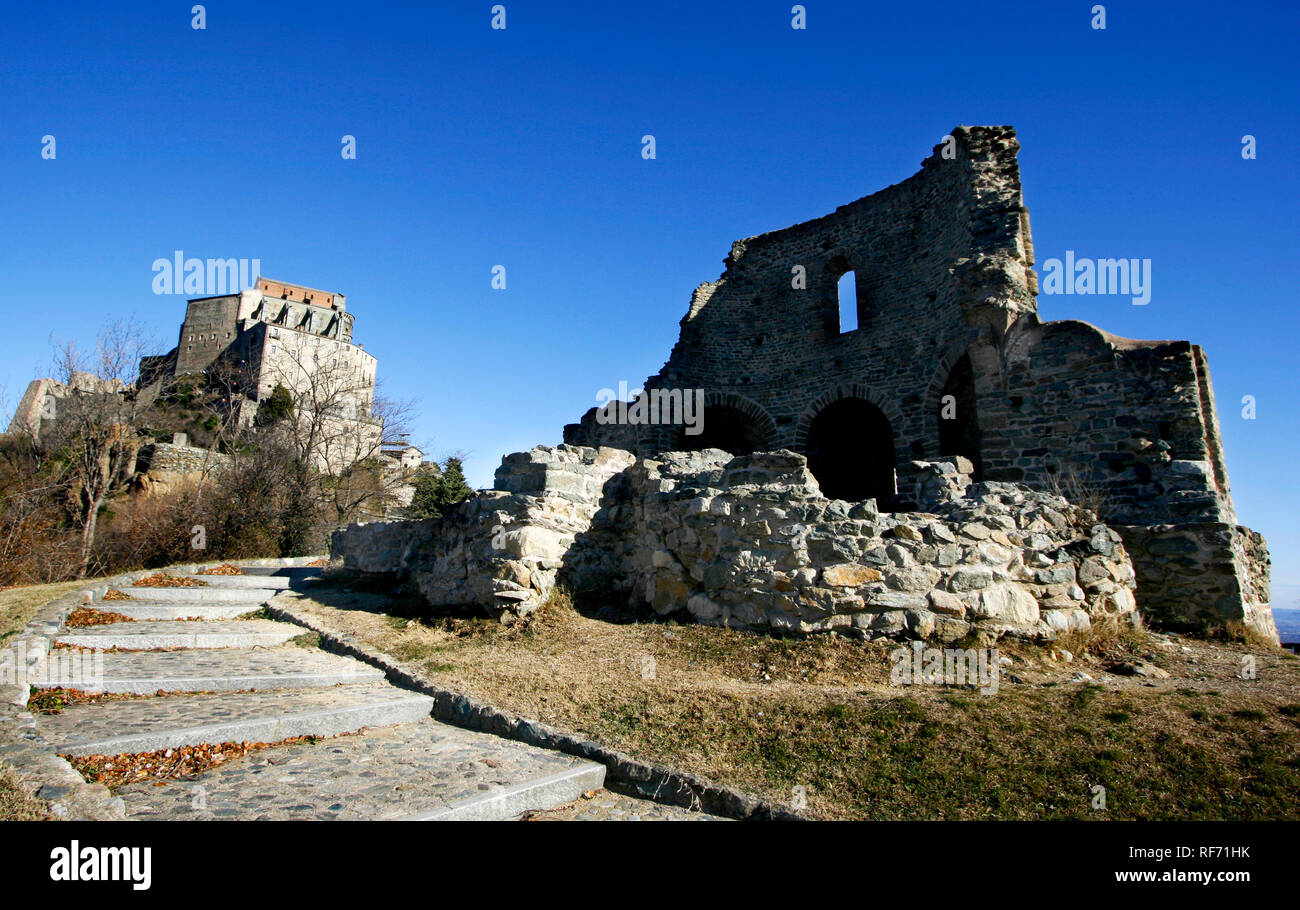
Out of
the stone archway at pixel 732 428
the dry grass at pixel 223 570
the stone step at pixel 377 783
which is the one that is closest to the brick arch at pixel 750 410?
Answer: the stone archway at pixel 732 428

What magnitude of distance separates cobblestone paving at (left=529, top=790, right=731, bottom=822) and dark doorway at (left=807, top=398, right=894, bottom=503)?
528 inches

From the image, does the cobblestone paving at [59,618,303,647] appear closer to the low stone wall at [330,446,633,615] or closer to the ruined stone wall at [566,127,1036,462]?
the low stone wall at [330,446,633,615]

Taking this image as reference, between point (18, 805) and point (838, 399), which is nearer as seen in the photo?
point (18, 805)

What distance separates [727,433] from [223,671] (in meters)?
14.0

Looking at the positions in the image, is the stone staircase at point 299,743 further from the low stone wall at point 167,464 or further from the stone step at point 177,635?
the low stone wall at point 167,464

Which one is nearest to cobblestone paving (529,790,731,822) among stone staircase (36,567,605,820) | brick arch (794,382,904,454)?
stone staircase (36,567,605,820)

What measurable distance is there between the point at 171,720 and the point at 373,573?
6609mm

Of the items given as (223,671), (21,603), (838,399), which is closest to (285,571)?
(21,603)

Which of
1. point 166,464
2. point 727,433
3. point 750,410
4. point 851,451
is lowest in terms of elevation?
point 851,451

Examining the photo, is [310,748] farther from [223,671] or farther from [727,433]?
[727,433]

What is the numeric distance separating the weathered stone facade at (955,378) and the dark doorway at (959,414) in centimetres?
4

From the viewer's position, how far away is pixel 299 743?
4.49m

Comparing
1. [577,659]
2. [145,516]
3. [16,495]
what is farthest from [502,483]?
[16,495]
